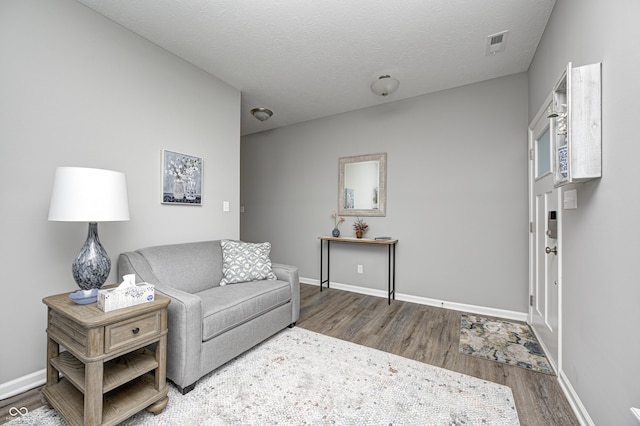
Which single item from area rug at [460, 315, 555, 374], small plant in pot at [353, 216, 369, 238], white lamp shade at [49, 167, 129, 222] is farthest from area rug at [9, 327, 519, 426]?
small plant in pot at [353, 216, 369, 238]

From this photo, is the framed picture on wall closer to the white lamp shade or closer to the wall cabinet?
the white lamp shade

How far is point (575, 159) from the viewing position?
4.34ft

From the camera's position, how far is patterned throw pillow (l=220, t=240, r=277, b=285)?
2.50 meters

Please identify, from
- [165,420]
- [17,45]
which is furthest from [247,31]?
[165,420]

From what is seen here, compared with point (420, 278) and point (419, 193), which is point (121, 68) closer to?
point (419, 193)

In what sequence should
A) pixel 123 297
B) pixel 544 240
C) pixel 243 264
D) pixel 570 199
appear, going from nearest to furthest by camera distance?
pixel 123 297
pixel 570 199
pixel 544 240
pixel 243 264

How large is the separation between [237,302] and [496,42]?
10.2ft

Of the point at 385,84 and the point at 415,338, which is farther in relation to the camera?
the point at 385,84

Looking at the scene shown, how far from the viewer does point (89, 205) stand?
4.70ft

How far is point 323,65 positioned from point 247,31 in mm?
824

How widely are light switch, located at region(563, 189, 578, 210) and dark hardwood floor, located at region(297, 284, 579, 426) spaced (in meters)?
1.19

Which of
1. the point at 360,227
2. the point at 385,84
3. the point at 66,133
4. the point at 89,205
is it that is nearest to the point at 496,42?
the point at 385,84

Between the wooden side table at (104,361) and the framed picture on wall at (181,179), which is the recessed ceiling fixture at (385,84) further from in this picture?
the wooden side table at (104,361)

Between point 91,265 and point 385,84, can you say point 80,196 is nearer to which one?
point 91,265
